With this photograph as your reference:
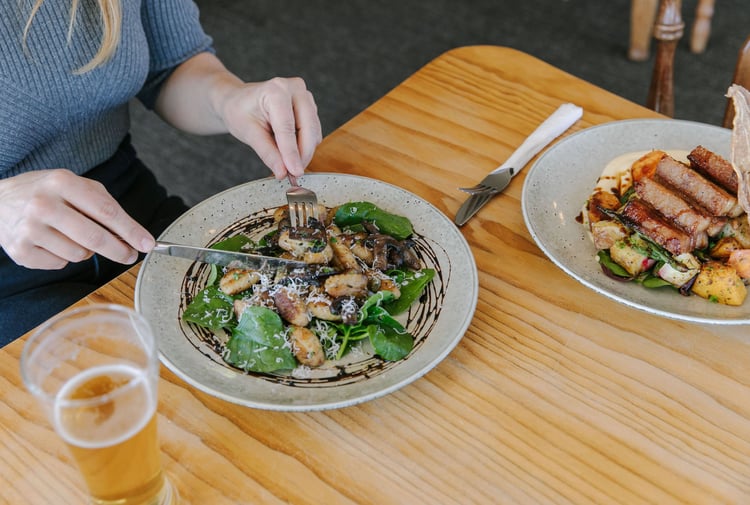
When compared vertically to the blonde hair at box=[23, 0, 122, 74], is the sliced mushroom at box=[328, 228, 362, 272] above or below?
below

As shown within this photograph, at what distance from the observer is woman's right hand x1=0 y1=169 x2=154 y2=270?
Answer: 852 mm

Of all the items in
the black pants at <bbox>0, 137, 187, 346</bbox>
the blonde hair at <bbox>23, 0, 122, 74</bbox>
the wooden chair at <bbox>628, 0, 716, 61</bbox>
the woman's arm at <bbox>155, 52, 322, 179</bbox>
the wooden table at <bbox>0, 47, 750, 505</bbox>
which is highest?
the blonde hair at <bbox>23, 0, 122, 74</bbox>

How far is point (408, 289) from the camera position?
0.97m

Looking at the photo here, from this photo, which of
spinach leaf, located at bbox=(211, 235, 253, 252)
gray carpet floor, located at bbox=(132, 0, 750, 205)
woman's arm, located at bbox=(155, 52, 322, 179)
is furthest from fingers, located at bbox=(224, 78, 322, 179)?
gray carpet floor, located at bbox=(132, 0, 750, 205)

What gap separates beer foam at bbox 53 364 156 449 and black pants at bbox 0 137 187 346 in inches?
22.8

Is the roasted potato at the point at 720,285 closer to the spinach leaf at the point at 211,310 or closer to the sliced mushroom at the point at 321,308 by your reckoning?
the sliced mushroom at the point at 321,308

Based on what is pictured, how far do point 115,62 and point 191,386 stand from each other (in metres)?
0.66

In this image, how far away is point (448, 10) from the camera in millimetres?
3760

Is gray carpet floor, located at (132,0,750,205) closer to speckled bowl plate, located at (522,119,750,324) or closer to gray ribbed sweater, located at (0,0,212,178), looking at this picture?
gray ribbed sweater, located at (0,0,212,178)

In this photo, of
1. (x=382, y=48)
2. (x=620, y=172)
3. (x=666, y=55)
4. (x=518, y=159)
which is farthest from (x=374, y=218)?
(x=382, y=48)

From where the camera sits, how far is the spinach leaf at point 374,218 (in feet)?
3.46

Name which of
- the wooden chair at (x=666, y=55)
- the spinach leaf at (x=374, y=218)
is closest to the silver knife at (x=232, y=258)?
the spinach leaf at (x=374, y=218)

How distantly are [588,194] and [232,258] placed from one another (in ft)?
1.98

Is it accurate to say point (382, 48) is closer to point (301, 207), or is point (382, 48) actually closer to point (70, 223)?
point (301, 207)
